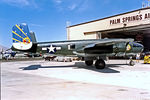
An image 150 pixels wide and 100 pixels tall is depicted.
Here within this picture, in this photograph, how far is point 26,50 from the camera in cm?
1377

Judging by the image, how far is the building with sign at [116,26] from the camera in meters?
21.8

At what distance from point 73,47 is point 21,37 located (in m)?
5.92

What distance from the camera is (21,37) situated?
13.1 meters

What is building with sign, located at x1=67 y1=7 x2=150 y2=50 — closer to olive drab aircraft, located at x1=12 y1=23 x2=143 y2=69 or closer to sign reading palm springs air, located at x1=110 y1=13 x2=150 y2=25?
sign reading palm springs air, located at x1=110 y1=13 x2=150 y2=25

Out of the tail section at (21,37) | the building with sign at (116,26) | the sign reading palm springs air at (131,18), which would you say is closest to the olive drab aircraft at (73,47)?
the tail section at (21,37)

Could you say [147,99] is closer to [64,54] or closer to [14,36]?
[64,54]

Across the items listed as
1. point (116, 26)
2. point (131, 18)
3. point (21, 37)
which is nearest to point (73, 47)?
point (21, 37)

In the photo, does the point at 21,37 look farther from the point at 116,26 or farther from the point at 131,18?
the point at 131,18

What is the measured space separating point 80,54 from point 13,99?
399 inches

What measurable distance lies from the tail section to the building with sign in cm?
1842

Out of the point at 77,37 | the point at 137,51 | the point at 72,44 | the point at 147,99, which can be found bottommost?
the point at 147,99

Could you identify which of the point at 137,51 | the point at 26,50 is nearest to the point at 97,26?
the point at 137,51

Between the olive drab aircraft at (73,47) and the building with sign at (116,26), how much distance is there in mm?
9198

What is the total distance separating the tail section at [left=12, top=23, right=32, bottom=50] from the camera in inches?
509
